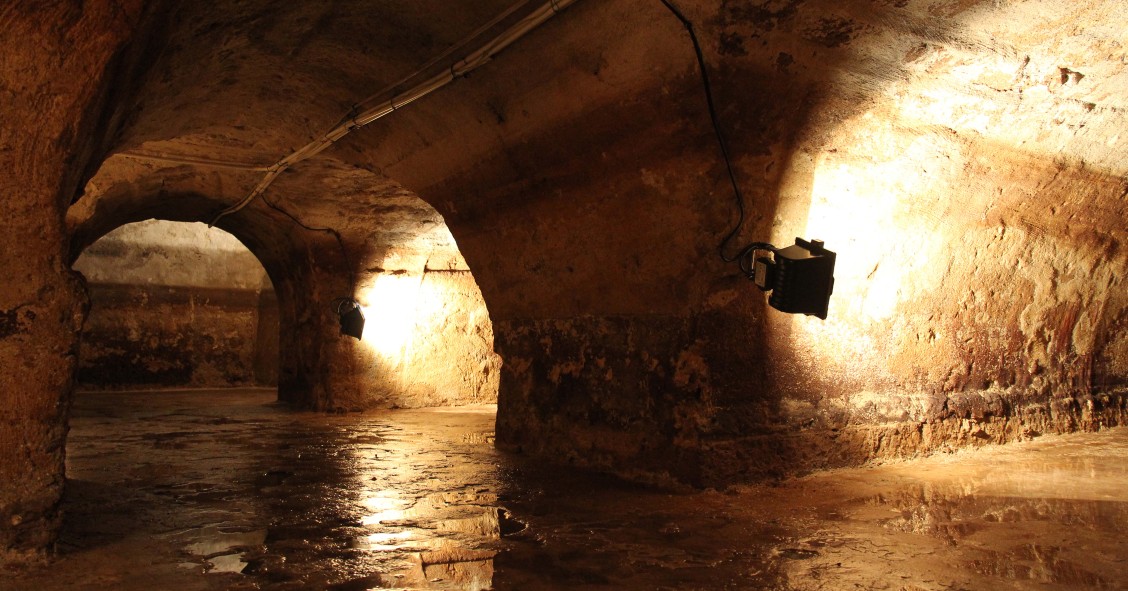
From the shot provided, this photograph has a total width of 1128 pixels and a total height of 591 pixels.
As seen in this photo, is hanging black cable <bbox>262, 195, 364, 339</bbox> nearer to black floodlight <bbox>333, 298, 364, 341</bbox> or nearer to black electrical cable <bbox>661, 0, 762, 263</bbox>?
black floodlight <bbox>333, 298, 364, 341</bbox>

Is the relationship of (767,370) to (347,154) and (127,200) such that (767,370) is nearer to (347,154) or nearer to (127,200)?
(347,154)

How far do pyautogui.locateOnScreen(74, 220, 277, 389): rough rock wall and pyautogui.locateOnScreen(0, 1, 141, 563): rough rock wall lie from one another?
31.6 feet

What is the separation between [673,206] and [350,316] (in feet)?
16.2

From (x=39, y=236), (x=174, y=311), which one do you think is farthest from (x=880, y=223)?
(x=174, y=311)

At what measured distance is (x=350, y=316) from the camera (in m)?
7.61

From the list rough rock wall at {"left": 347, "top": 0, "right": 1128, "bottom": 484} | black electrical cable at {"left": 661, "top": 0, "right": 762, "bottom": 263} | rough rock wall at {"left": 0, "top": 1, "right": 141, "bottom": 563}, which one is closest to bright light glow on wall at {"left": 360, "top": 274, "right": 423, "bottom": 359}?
rough rock wall at {"left": 347, "top": 0, "right": 1128, "bottom": 484}

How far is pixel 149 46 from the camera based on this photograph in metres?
2.70

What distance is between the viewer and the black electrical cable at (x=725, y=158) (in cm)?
287

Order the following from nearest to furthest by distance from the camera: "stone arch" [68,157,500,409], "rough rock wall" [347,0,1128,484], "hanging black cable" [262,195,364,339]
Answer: "rough rock wall" [347,0,1128,484], "stone arch" [68,157,500,409], "hanging black cable" [262,195,364,339]

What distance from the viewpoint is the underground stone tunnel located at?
2295mm

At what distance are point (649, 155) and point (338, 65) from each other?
1.74 metres

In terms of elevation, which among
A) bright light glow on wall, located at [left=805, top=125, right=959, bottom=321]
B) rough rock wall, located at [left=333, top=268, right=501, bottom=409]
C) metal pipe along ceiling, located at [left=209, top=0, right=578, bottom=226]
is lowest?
rough rock wall, located at [left=333, top=268, right=501, bottom=409]

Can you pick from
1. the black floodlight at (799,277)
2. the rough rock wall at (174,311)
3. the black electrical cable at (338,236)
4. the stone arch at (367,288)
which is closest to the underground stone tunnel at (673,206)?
the black floodlight at (799,277)

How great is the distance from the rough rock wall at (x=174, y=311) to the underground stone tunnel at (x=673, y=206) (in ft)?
20.7
